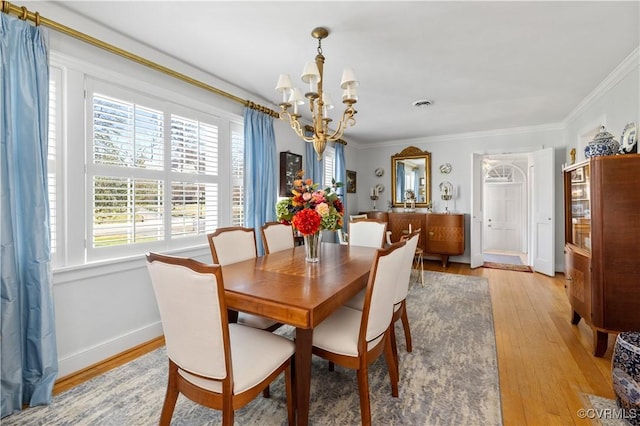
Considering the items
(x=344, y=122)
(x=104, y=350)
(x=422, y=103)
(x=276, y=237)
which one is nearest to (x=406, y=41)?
(x=344, y=122)

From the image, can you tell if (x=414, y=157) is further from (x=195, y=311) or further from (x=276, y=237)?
(x=195, y=311)

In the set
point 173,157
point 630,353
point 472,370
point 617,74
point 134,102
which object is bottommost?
point 472,370

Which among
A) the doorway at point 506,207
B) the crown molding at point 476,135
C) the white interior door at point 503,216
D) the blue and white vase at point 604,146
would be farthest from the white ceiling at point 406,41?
the white interior door at point 503,216

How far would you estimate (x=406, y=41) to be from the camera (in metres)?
2.33

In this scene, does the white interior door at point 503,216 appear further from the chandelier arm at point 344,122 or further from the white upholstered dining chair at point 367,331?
the white upholstered dining chair at point 367,331

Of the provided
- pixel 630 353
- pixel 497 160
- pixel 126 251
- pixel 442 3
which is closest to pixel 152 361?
pixel 126 251

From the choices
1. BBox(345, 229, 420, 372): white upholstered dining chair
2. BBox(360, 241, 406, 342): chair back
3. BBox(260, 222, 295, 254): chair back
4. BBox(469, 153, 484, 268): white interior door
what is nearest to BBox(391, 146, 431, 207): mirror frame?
BBox(469, 153, 484, 268): white interior door

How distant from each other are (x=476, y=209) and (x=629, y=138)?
2810 mm

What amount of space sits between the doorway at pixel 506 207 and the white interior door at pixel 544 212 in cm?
196

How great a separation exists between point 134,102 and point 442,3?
249 centimetres

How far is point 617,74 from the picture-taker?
2.85 metres

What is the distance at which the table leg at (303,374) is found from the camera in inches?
56.2

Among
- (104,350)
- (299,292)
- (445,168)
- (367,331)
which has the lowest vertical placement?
(104,350)

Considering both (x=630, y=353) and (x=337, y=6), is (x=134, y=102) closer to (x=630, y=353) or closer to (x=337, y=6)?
(x=337, y=6)
